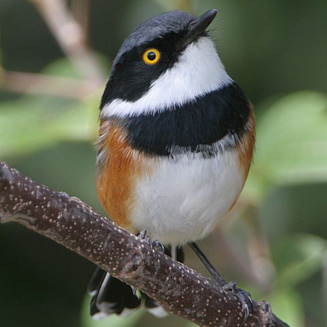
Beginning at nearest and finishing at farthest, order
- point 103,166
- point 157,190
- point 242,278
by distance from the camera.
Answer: point 157,190 → point 103,166 → point 242,278

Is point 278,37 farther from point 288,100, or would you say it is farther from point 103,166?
point 103,166

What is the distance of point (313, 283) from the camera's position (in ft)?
17.9

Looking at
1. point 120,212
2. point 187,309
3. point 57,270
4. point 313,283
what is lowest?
point 57,270

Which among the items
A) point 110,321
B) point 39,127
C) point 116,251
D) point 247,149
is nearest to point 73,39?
point 39,127

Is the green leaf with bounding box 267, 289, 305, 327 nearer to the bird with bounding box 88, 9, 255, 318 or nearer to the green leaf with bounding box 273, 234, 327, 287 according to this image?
the green leaf with bounding box 273, 234, 327, 287

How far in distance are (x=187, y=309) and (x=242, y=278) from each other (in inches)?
60.4

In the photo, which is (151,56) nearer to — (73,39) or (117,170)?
(117,170)

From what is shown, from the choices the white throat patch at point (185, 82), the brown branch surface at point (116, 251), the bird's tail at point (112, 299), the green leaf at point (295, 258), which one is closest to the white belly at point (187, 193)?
the white throat patch at point (185, 82)

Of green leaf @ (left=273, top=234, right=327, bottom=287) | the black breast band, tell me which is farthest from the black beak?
green leaf @ (left=273, top=234, right=327, bottom=287)

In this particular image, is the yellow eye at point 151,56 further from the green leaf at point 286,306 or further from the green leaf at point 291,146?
the green leaf at point 286,306

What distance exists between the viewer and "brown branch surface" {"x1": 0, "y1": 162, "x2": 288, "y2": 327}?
2.83 meters

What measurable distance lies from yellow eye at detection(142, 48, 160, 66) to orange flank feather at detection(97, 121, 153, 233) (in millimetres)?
364

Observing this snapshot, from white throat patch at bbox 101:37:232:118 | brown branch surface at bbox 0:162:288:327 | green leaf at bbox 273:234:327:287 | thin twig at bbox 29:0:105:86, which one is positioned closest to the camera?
brown branch surface at bbox 0:162:288:327

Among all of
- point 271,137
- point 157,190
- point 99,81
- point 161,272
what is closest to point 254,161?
point 271,137
